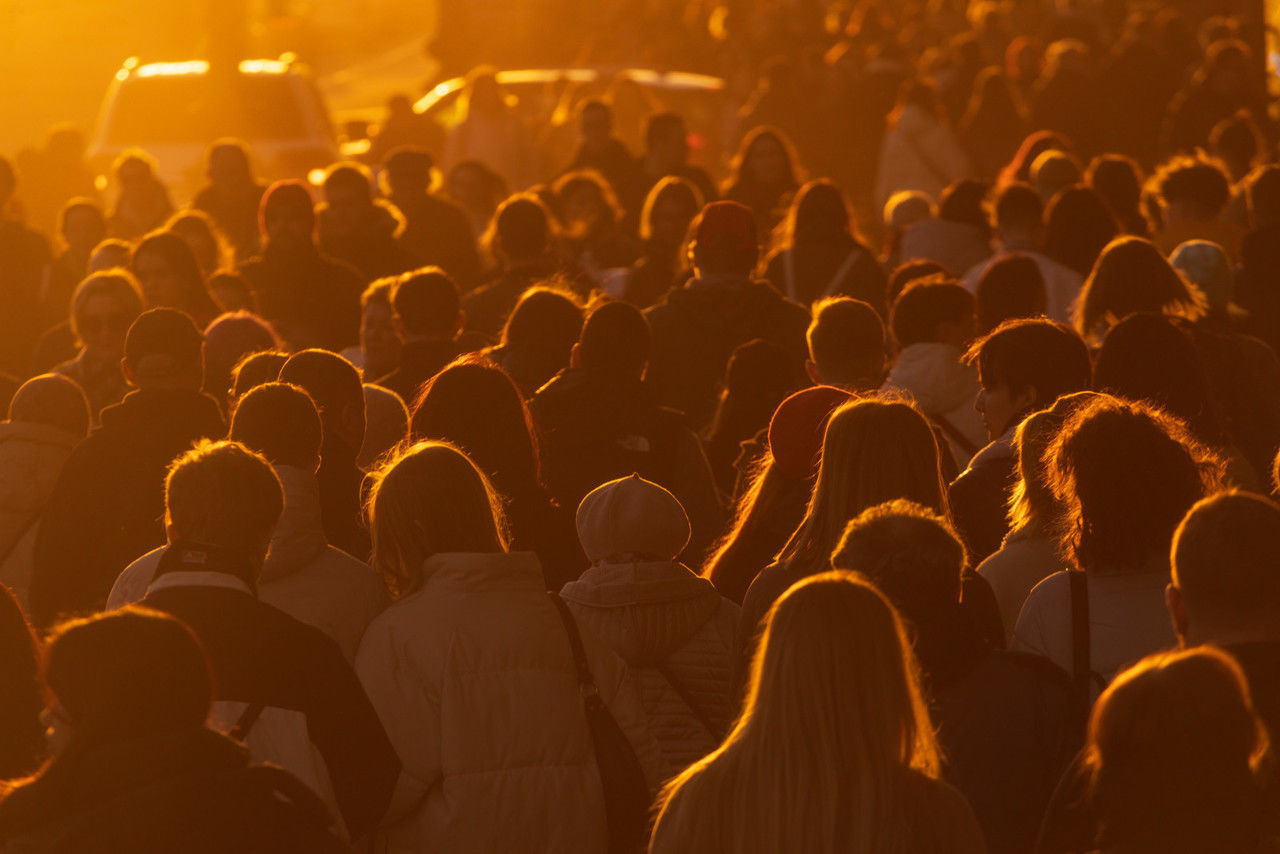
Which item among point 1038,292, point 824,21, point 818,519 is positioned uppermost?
point 818,519

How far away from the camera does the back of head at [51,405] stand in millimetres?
6996

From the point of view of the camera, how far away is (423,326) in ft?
25.7

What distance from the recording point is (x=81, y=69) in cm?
5456

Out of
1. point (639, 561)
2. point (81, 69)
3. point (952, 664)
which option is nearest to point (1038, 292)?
point (639, 561)

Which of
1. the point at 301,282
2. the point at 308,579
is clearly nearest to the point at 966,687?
the point at 308,579

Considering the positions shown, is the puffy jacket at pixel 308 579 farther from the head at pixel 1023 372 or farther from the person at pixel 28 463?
the head at pixel 1023 372

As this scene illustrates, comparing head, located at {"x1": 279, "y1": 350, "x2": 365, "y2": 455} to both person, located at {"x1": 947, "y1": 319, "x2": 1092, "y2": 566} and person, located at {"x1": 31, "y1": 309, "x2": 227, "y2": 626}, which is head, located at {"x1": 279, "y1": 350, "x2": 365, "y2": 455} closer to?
person, located at {"x1": 31, "y1": 309, "x2": 227, "y2": 626}

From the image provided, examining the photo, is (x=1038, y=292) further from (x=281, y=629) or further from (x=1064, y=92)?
(x=1064, y=92)

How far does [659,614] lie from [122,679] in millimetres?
2146

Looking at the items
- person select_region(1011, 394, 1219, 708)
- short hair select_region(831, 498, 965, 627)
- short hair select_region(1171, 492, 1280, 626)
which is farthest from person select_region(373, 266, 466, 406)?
short hair select_region(1171, 492, 1280, 626)

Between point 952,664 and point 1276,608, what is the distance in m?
0.66

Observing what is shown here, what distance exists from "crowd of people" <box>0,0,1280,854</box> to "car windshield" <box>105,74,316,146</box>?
7592 millimetres

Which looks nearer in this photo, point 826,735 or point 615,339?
point 826,735

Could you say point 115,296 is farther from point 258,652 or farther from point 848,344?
point 258,652
